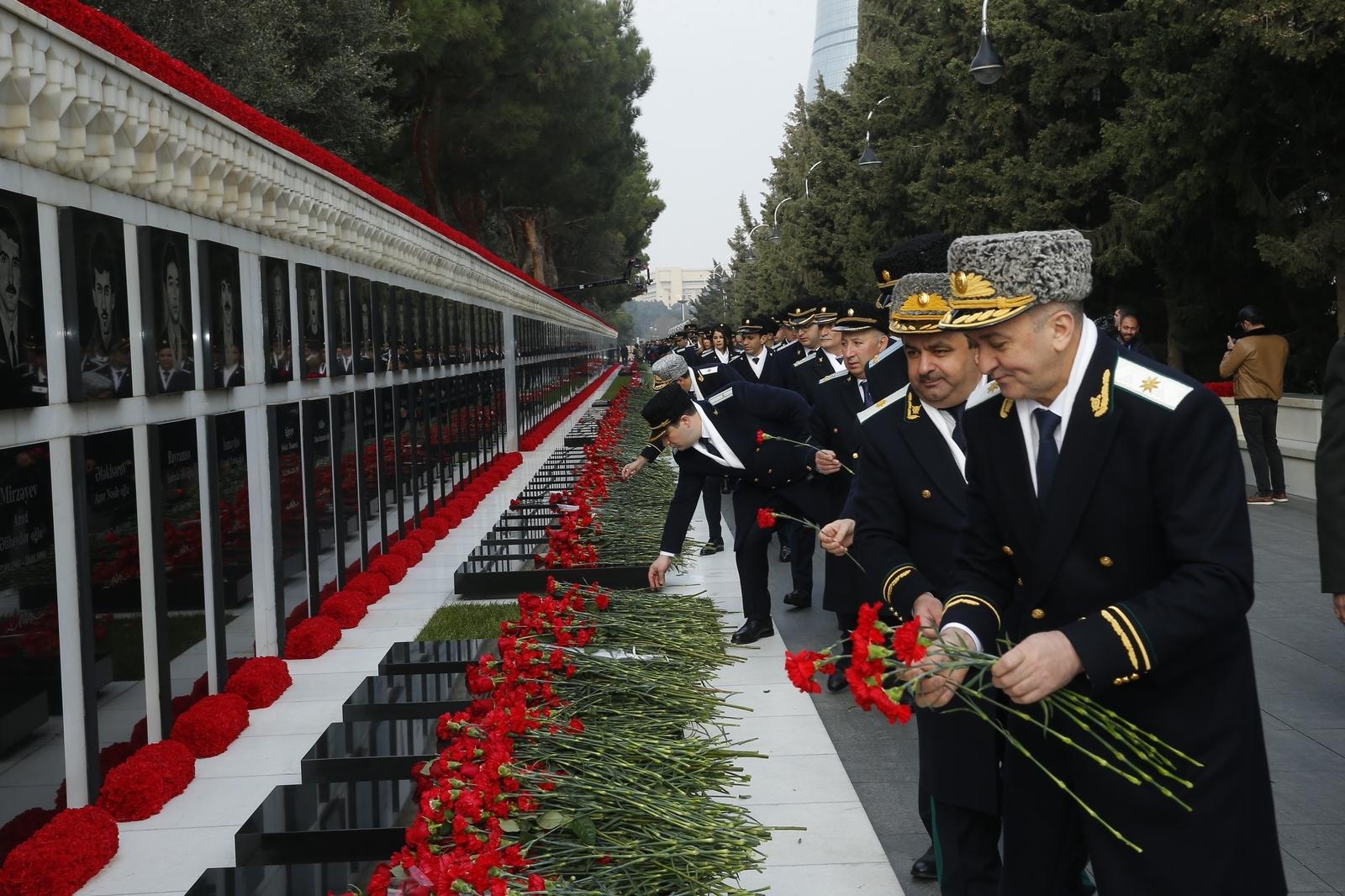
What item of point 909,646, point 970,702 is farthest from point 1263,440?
point 909,646

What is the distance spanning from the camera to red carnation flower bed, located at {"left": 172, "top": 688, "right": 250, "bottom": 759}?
6512mm

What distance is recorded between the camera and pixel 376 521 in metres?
11.9

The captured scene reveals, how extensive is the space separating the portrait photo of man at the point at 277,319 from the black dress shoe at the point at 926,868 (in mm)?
5415

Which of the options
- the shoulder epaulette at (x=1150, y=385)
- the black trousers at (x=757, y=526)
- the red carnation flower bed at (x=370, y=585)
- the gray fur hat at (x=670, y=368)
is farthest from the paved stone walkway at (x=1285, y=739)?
the red carnation flower bed at (x=370, y=585)

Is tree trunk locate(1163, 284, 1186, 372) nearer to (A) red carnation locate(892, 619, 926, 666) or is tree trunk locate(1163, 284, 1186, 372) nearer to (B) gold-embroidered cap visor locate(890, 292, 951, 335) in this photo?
(B) gold-embroidered cap visor locate(890, 292, 951, 335)

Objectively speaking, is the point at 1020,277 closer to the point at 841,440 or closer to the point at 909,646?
the point at 909,646

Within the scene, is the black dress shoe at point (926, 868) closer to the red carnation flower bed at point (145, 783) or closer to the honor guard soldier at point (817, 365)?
the red carnation flower bed at point (145, 783)

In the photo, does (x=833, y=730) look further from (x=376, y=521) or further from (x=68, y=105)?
(x=376, y=521)

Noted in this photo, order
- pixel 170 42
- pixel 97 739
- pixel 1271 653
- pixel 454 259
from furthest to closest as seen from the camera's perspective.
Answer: pixel 170 42 → pixel 454 259 → pixel 1271 653 → pixel 97 739

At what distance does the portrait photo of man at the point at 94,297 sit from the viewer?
17.9ft

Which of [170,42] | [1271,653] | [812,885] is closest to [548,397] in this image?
[170,42]

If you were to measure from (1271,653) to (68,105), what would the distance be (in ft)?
22.7

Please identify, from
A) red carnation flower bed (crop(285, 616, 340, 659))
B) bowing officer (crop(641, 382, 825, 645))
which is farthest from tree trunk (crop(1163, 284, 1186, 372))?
red carnation flower bed (crop(285, 616, 340, 659))

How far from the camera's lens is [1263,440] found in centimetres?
1439
